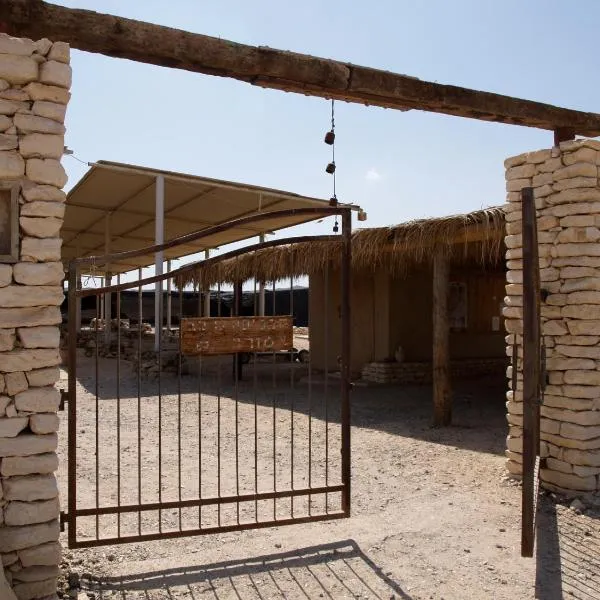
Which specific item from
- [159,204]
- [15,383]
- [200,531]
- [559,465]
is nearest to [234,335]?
[200,531]

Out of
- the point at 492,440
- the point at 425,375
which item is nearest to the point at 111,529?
the point at 492,440

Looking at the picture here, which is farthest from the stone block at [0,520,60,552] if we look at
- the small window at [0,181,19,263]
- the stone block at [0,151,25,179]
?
the stone block at [0,151,25,179]

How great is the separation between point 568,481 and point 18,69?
4.76m

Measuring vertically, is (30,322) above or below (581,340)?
above

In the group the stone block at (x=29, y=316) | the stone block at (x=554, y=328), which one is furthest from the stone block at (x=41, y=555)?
the stone block at (x=554, y=328)

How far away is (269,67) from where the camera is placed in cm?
403

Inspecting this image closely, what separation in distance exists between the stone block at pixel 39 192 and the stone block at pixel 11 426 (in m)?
1.10

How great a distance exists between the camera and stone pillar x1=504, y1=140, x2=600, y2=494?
4.79 m

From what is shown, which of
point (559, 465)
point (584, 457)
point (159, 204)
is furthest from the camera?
point (159, 204)

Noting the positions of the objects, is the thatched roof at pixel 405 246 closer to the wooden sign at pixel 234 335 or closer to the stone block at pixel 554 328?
the wooden sign at pixel 234 335

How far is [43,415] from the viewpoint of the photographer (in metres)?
3.07

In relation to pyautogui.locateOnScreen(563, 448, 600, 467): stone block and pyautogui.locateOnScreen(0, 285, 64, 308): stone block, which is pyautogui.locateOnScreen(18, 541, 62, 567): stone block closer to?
pyautogui.locateOnScreen(0, 285, 64, 308): stone block

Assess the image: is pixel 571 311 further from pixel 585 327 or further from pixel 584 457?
pixel 584 457

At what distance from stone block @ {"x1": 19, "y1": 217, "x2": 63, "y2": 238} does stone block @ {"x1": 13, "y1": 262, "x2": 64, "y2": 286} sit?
15 centimetres
